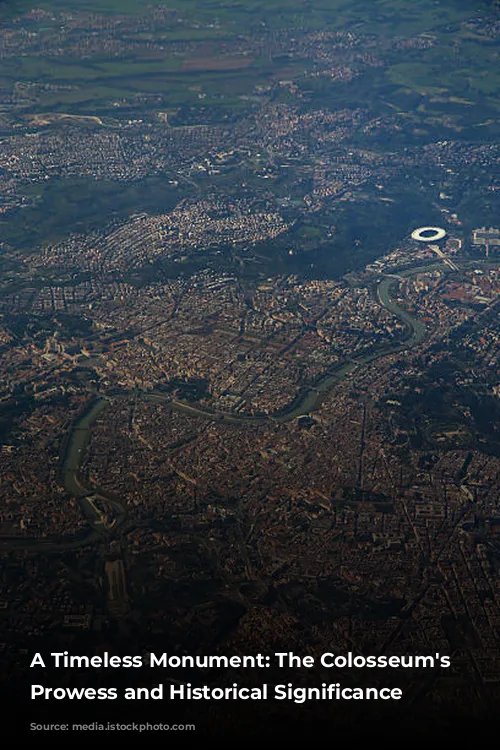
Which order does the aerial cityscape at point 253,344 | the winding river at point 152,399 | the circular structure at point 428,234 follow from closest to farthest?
the aerial cityscape at point 253,344 < the winding river at point 152,399 < the circular structure at point 428,234

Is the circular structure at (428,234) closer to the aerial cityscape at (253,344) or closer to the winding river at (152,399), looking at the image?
the aerial cityscape at (253,344)

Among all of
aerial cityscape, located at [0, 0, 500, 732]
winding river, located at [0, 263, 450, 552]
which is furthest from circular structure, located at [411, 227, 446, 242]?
winding river, located at [0, 263, 450, 552]

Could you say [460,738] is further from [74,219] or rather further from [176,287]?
[74,219]

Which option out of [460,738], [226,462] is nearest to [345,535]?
[226,462]

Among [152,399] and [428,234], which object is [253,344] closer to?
[152,399]

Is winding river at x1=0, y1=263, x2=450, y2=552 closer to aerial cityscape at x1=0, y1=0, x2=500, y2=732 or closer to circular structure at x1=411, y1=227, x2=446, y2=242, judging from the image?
aerial cityscape at x1=0, y1=0, x2=500, y2=732

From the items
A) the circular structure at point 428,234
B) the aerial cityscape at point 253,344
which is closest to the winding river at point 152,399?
the aerial cityscape at point 253,344
